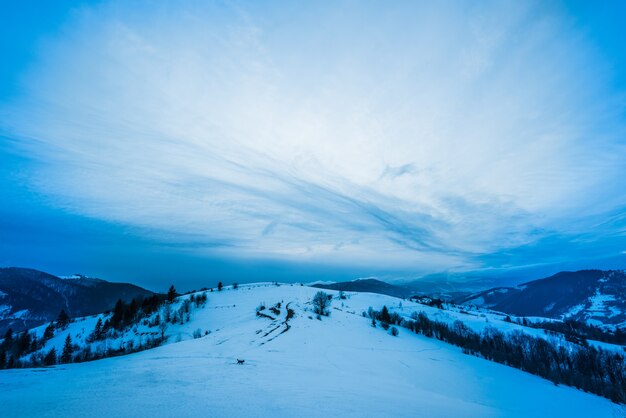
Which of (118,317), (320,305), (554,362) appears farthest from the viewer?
(118,317)

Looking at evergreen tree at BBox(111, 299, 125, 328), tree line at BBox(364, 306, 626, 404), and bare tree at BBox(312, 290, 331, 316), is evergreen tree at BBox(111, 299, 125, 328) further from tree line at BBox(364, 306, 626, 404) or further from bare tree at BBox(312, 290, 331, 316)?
tree line at BBox(364, 306, 626, 404)

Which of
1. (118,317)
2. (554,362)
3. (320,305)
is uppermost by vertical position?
(320,305)

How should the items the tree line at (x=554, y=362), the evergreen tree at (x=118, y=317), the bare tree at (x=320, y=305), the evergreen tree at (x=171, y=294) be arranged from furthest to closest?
the evergreen tree at (x=171, y=294), the evergreen tree at (x=118, y=317), the bare tree at (x=320, y=305), the tree line at (x=554, y=362)

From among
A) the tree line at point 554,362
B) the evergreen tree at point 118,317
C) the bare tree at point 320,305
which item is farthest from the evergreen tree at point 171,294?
the tree line at point 554,362

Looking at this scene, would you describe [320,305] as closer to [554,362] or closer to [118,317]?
[554,362]

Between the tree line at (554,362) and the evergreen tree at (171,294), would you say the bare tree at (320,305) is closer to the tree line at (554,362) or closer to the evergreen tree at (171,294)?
the tree line at (554,362)

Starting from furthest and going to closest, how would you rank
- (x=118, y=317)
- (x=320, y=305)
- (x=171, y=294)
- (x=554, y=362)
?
(x=171, y=294)
(x=118, y=317)
(x=320, y=305)
(x=554, y=362)

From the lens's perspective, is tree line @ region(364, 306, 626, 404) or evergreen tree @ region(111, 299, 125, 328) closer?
tree line @ region(364, 306, 626, 404)

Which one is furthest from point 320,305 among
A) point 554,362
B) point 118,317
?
point 118,317

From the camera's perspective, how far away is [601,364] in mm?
69062

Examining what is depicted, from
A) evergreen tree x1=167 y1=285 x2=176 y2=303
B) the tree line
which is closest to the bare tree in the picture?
the tree line

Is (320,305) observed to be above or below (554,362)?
above

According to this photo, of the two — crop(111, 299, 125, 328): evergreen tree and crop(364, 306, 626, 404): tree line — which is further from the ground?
crop(111, 299, 125, 328): evergreen tree

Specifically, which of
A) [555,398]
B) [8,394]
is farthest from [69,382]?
[555,398]
